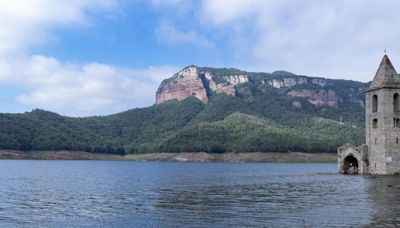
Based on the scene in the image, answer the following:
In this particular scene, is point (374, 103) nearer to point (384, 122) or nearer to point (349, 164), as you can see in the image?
point (384, 122)

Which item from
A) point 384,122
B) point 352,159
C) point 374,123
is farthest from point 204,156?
point 384,122

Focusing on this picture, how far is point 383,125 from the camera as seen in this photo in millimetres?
66375

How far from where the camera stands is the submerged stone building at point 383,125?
65.9 meters

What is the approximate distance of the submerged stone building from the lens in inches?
2596

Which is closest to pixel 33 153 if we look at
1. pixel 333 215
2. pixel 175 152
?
pixel 175 152

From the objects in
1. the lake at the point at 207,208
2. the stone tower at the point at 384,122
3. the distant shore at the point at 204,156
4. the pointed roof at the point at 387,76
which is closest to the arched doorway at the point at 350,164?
the stone tower at the point at 384,122

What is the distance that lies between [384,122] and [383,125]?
419mm

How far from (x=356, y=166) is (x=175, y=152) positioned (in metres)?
119

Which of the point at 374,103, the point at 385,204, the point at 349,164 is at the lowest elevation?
the point at 385,204

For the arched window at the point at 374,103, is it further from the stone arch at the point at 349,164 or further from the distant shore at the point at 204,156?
the distant shore at the point at 204,156

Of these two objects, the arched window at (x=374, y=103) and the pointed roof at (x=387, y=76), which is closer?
the pointed roof at (x=387, y=76)

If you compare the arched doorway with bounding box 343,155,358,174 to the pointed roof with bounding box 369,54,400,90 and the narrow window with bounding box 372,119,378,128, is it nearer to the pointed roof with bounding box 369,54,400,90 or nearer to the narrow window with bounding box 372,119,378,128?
the narrow window with bounding box 372,119,378,128

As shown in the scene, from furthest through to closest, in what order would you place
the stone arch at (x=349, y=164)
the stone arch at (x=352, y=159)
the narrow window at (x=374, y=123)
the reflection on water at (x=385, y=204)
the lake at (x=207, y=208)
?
1. the stone arch at (x=349, y=164)
2. the stone arch at (x=352, y=159)
3. the narrow window at (x=374, y=123)
4. the lake at (x=207, y=208)
5. the reflection on water at (x=385, y=204)

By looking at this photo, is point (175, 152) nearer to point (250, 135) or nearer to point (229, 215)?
point (250, 135)
